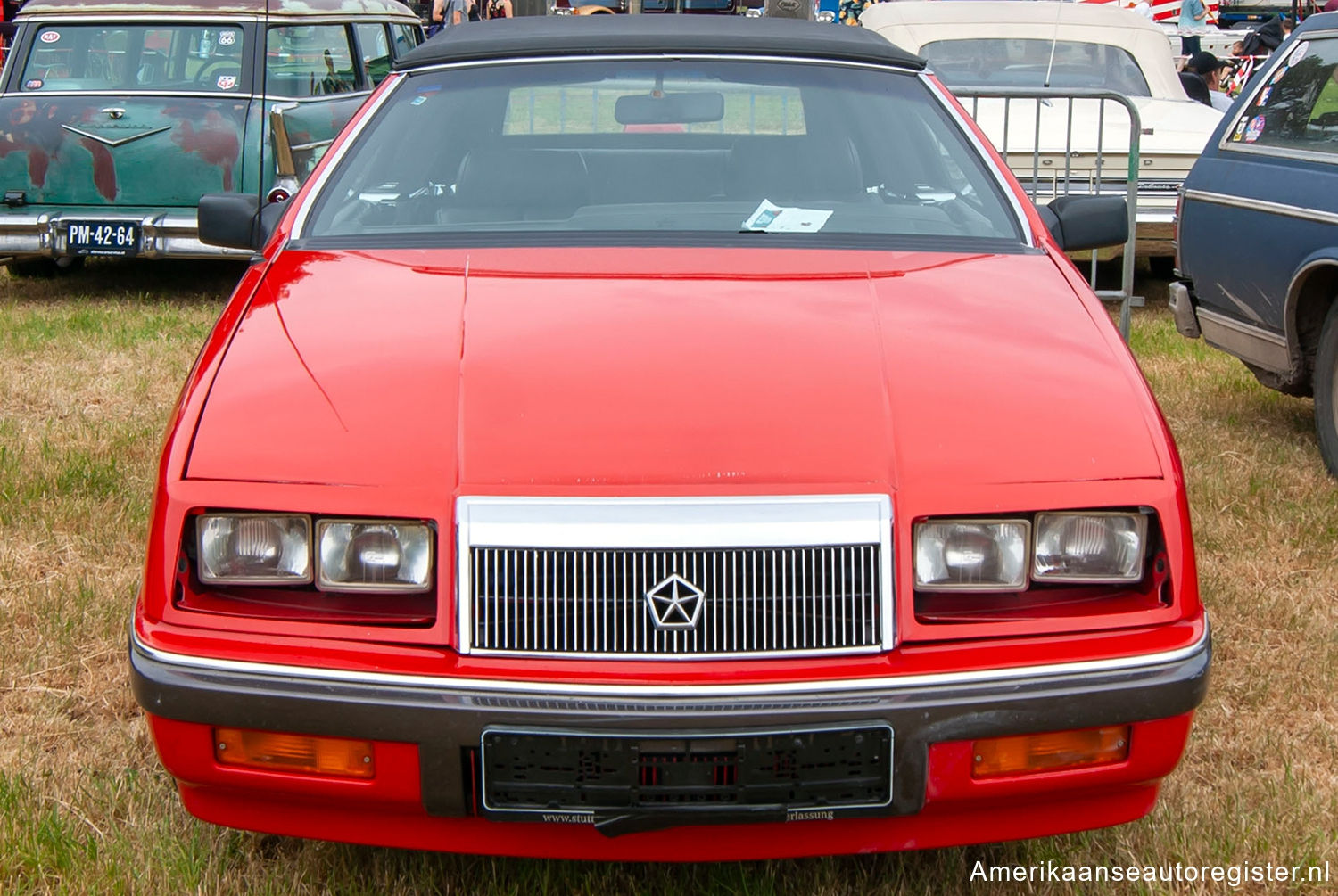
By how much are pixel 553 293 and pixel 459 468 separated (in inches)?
25.2

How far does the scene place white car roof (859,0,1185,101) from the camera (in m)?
8.77

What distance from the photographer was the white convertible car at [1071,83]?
24.9 feet

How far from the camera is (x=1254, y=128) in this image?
536 centimetres

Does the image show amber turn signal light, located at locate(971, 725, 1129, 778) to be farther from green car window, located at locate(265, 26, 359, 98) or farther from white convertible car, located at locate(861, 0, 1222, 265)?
green car window, located at locate(265, 26, 359, 98)

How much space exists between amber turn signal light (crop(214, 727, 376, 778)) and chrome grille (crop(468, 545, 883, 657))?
0.77 ft

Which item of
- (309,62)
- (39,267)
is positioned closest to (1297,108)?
(309,62)

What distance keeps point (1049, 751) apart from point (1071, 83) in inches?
286

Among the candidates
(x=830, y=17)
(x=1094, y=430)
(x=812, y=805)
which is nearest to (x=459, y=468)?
(x=812, y=805)

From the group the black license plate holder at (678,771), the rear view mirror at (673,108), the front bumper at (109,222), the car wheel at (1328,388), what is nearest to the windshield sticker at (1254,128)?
the car wheel at (1328,388)

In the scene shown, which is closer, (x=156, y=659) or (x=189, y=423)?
(x=156, y=659)

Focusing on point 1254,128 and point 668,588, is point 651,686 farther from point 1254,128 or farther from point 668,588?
point 1254,128

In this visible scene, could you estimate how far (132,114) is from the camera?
7.75 metres

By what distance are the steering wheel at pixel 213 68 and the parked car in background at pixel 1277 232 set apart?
514 centimetres

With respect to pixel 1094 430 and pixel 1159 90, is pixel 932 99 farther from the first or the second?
pixel 1159 90
